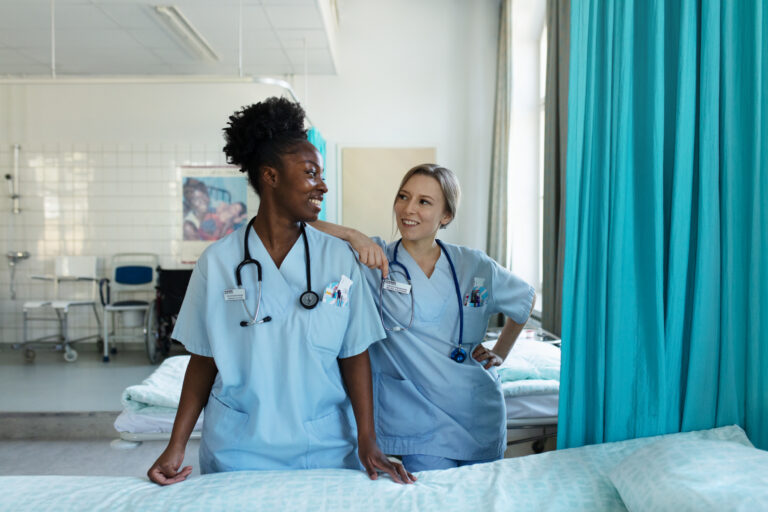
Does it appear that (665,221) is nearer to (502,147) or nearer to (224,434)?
(224,434)

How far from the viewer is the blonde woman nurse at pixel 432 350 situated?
1.64 m

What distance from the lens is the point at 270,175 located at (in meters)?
1.36

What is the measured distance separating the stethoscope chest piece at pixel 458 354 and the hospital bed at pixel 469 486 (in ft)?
1.17

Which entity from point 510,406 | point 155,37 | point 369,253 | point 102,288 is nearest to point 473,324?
point 369,253

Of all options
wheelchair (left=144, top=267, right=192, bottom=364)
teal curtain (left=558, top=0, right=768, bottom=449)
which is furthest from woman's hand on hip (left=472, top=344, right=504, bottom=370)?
wheelchair (left=144, top=267, right=192, bottom=364)

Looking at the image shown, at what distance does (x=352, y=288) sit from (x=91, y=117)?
18.8 feet

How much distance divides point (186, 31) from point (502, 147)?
2823 mm

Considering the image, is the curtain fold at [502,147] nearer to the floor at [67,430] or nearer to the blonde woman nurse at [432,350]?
the floor at [67,430]

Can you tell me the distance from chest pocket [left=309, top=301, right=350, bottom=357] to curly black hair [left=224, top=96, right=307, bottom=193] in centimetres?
37

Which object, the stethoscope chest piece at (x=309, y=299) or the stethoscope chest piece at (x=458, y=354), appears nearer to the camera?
the stethoscope chest piece at (x=309, y=299)

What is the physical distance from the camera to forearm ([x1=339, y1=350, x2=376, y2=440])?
1334 millimetres

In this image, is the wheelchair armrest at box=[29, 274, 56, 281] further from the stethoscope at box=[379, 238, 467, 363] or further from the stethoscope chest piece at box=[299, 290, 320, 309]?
the stethoscope chest piece at box=[299, 290, 320, 309]

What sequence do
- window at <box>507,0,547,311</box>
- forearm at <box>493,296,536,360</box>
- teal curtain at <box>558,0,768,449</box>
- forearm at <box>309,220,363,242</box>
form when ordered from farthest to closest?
window at <box>507,0,547,311</box> < forearm at <box>493,296,536,360</box> < forearm at <box>309,220,363,242</box> < teal curtain at <box>558,0,768,449</box>

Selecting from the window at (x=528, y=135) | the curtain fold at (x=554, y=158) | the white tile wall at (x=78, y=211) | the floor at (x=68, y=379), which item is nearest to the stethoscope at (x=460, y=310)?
the curtain fold at (x=554, y=158)
